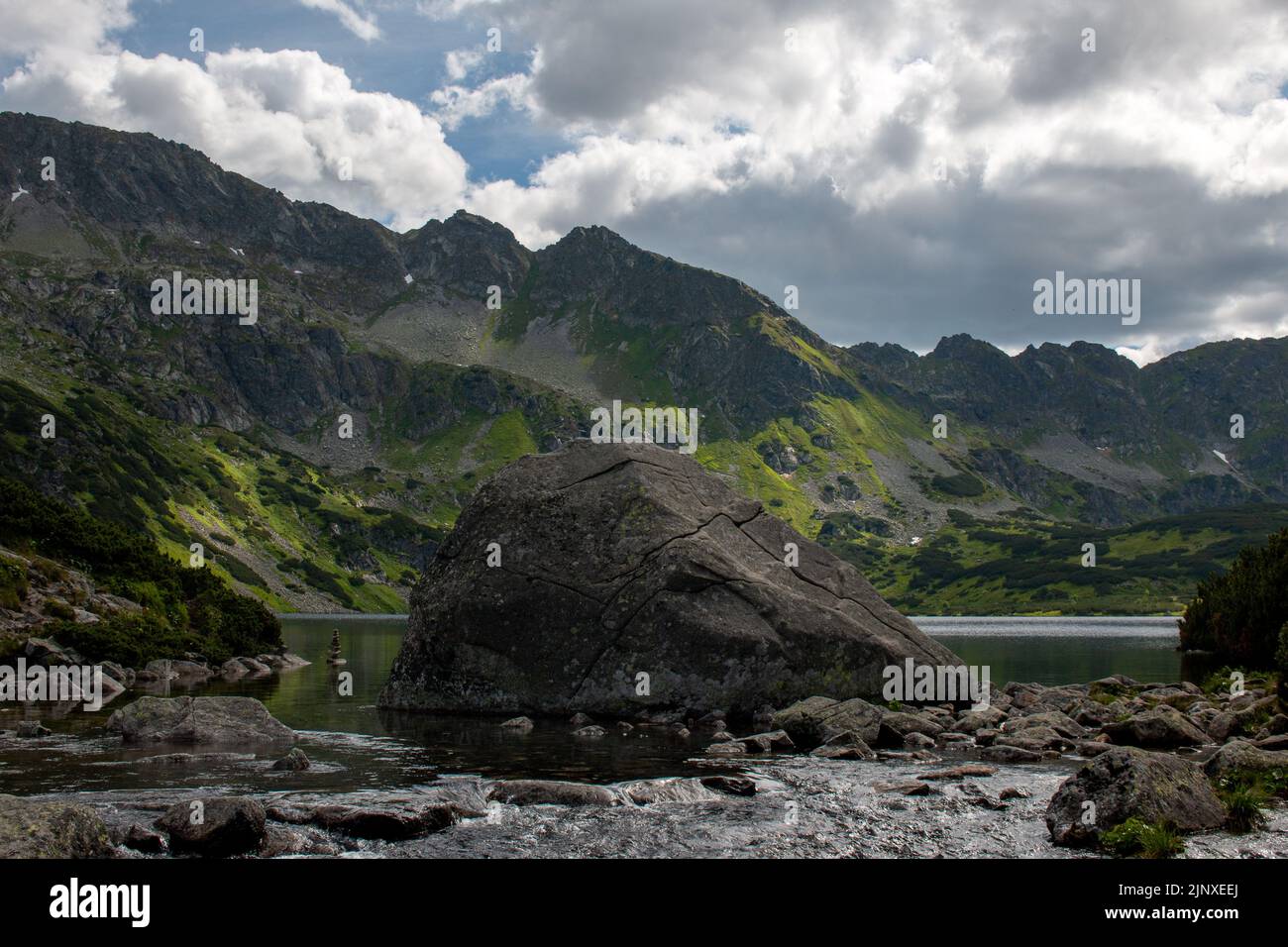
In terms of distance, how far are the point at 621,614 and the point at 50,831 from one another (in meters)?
21.9

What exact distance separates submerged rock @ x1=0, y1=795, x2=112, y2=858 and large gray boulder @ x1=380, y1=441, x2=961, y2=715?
20126mm

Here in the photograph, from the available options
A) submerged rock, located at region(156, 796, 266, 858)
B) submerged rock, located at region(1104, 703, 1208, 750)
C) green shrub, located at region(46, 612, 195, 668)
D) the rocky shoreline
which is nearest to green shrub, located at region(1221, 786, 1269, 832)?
the rocky shoreline

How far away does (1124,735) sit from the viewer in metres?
27.5

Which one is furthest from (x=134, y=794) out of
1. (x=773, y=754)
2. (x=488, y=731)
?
(x=773, y=754)

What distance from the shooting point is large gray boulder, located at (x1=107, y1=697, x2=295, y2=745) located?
1058 inches

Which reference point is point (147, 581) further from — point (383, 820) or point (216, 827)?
point (383, 820)

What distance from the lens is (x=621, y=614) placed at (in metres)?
33.8

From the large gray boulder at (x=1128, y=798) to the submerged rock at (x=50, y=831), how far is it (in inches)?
611

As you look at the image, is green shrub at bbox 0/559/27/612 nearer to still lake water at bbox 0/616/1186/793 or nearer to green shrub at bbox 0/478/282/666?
green shrub at bbox 0/478/282/666

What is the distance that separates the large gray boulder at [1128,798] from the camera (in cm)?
1554

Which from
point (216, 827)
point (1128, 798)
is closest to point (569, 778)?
point (216, 827)

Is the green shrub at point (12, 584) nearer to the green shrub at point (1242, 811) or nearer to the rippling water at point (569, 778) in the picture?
the rippling water at point (569, 778)

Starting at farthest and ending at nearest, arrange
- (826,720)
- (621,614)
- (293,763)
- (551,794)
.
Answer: (621,614)
(826,720)
(293,763)
(551,794)
